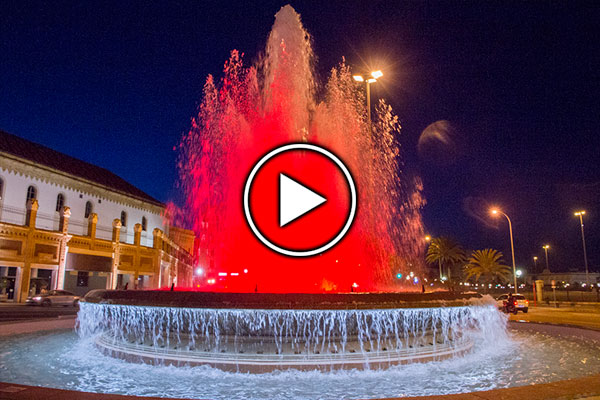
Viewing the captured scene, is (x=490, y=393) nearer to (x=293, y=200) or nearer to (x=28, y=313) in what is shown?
(x=293, y=200)

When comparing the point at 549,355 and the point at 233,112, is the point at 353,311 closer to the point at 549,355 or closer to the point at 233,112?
the point at 549,355

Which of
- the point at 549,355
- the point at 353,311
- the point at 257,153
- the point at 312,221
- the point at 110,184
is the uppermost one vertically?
the point at 110,184

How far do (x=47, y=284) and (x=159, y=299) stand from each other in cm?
3590

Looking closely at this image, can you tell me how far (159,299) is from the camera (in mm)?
9281

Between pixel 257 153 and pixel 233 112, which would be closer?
pixel 257 153

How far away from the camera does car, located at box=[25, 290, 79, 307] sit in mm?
32531

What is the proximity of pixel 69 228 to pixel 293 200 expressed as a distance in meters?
38.3

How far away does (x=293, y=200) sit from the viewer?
377 inches

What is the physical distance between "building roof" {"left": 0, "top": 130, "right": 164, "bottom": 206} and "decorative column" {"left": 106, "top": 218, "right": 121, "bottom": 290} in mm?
4781

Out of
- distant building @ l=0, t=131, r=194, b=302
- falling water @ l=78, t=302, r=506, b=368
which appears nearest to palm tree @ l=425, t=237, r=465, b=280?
distant building @ l=0, t=131, r=194, b=302

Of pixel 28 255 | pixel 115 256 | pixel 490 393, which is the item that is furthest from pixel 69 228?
pixel 490 393

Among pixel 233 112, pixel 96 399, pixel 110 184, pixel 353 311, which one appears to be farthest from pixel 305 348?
pixel 110 184

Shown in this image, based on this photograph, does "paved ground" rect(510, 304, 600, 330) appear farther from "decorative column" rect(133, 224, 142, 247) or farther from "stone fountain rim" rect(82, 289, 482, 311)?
"decorative column" rect(133, 224, 142, 247)

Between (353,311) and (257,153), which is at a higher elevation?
(257,153)
